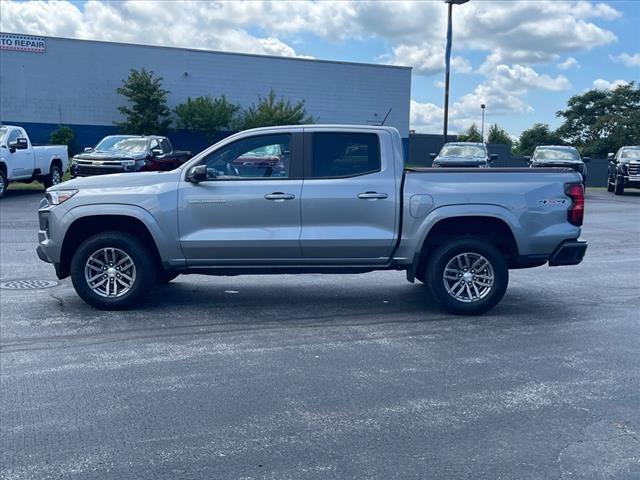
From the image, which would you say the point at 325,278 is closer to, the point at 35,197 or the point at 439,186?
the point at 439,186

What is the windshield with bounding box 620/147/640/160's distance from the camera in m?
29.7

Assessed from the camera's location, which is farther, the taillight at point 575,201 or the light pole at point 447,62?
the light pole at point 447,62

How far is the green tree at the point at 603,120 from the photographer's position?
216ft

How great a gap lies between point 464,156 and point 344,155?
19023mm

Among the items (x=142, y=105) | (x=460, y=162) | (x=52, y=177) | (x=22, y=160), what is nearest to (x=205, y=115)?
(x=142, y=105)

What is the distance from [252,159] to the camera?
803cm

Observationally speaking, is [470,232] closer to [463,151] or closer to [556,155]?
[463,151]

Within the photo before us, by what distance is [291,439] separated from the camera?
4629mm

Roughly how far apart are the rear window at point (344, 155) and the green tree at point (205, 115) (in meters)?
39.9

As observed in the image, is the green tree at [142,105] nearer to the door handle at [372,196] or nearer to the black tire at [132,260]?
the black tire at [132,260]

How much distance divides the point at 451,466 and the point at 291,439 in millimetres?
1013

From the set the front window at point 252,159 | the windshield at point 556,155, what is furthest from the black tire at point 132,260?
the windshield at point 556,155

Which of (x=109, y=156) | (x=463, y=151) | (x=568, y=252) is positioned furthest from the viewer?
(x=463, y=151)

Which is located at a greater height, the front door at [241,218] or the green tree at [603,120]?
the green tree at [603,120]
